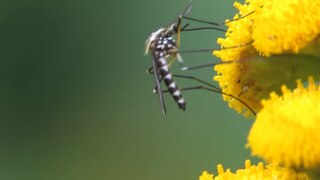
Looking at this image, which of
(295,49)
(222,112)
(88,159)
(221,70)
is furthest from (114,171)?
(295,49)

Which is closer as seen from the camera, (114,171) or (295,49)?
(295,49)

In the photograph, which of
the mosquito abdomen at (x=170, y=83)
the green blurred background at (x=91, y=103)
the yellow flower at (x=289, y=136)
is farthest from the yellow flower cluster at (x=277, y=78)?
the green blurred background at (x=91, y=103)

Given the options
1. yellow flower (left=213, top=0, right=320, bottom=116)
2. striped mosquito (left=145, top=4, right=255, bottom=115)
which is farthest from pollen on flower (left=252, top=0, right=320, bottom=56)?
striped mosquito (left=145, top=4, right=255, bottom=115)

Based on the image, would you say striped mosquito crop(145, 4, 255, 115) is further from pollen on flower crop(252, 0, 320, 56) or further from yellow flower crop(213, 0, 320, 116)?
pollen on flower crop(252, 0, 320, 56)

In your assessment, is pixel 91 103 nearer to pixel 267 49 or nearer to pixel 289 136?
pixel 267 49

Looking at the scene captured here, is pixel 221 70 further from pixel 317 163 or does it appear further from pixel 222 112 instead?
pixel 222 112

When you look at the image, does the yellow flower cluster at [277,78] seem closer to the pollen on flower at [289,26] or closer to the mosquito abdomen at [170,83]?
the pollen on flower at [289,26]

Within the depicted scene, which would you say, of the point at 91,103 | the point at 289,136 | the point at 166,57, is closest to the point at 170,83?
the point at 166,57
